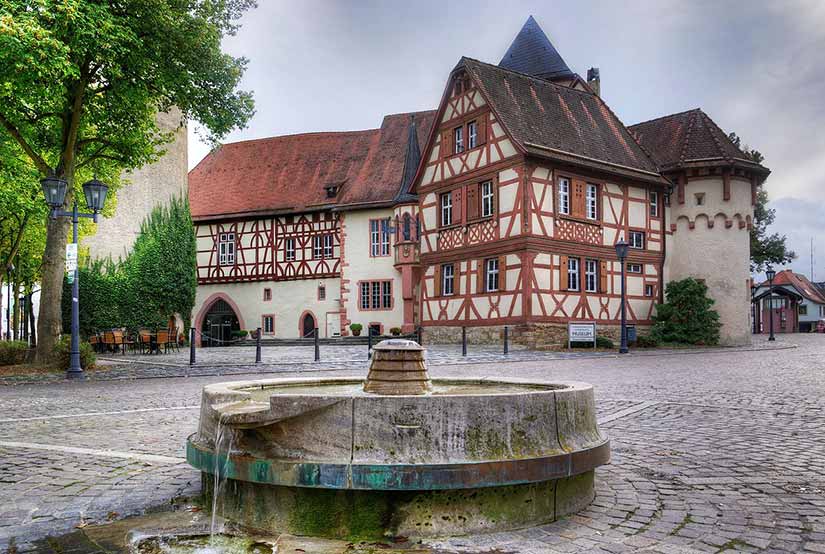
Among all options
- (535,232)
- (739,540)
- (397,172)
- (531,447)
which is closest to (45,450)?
(531,447)

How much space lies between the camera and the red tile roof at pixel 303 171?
38219mm

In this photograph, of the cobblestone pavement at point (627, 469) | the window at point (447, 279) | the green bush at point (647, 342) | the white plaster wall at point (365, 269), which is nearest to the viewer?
the cobblestone pavement at point (627, 469)

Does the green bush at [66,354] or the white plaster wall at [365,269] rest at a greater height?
the white plaster wall at [365,269]

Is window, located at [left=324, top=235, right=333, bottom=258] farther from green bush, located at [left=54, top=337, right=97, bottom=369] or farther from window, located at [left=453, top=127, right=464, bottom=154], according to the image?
green bush, located at [left=54, top=337, right=97, bottom=369]

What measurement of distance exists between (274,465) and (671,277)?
3062 centimetres

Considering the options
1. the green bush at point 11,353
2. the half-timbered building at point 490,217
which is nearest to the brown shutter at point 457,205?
the half-timbered building at point 490,217

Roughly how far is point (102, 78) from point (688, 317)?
22.8m

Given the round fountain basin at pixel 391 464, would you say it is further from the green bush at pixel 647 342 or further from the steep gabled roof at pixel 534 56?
the steep gabled roof at pixel 534 56

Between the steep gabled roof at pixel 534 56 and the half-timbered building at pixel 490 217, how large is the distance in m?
0.09

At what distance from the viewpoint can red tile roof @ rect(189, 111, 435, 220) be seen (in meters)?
38.2

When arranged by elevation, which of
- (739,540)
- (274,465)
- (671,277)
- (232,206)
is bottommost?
(739,540)

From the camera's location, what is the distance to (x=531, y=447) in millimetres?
4273

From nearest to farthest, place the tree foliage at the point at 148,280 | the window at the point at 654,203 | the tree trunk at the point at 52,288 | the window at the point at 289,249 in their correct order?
1. the tree trunk at the point at 52,288
2. the tree foliage at the point at 148,280
3. the window at the point at 654,203
4. the window at the point at 289,249

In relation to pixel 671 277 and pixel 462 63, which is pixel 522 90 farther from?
pixel 671 277
